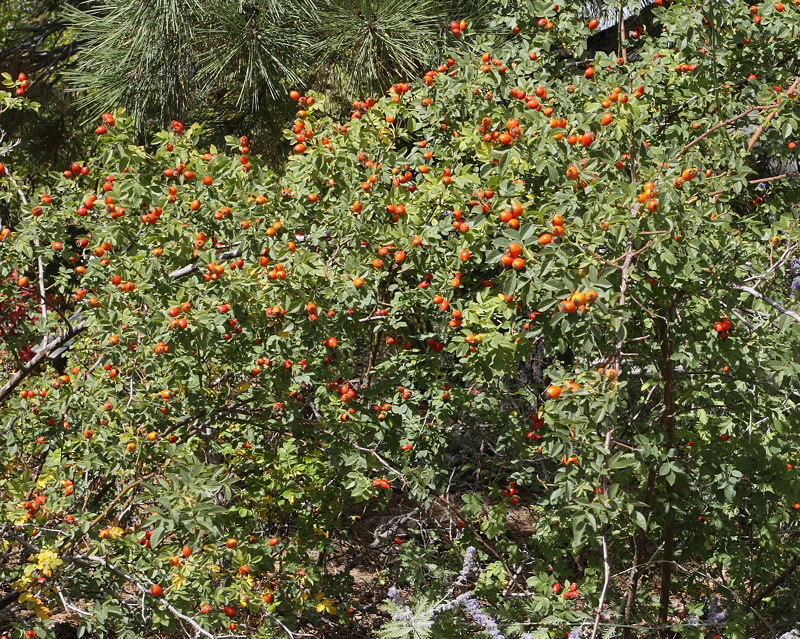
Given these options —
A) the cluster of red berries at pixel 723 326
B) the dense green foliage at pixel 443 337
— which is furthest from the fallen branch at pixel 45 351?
the cluster of red berries at pixel 723 326

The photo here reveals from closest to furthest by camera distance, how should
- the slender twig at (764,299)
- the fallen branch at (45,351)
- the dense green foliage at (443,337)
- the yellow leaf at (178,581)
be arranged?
the slender twig at (764,299) → the dense green foliage at (443,337) → the yellow leaf at (178,581) → the fallen branch at (45,351)

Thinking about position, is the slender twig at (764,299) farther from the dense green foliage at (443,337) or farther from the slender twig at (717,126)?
the slender twig at (717,126)

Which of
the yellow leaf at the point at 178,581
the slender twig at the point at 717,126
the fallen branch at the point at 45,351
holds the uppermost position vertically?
the slender twig at the point at 717,126

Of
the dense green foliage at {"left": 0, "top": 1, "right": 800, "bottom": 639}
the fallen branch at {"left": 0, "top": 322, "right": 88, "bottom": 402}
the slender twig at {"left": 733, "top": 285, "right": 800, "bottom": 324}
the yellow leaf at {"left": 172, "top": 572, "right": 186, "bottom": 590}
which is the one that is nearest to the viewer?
the slender twig at {"left": 733, "top": 285, "right": 800, "bottom": 324}

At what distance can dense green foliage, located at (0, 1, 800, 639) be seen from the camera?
230 centimetres

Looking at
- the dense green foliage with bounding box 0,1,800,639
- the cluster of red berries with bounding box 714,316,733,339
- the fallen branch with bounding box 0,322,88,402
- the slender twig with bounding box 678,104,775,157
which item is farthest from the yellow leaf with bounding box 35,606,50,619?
the slender twig with bounding box 678,104,775,157

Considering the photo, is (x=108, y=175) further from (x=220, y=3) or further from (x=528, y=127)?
(x=220, y=3)

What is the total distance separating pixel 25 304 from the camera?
3.30 metres

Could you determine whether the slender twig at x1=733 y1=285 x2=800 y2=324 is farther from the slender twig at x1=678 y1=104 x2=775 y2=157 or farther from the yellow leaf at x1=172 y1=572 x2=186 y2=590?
the yellow leaf at x1=172 y1=572 x2=186 y2=590

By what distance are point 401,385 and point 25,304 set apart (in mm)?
1522

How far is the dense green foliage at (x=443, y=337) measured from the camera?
230 centimetres

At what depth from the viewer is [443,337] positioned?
111 inches

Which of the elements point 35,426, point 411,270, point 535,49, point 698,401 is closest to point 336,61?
point 535,49

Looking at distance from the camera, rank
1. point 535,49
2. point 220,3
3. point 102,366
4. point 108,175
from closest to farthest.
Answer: point 108,175, point 102,366, point 535,49, point 220,3
